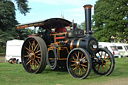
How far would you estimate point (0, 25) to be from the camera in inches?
1043

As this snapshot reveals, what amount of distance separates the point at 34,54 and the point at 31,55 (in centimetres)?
17

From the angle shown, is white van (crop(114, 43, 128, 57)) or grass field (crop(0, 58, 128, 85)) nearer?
grass field (crop(0, 58, 128, 85))

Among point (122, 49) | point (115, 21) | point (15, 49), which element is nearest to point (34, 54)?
point (15, 49)

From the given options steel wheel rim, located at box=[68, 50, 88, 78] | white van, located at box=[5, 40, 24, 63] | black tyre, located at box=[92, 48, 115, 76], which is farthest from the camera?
white van, located at box=[5, 40, 24, 63]

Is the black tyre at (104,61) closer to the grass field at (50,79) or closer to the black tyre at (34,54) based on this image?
the grass field at (50,79)

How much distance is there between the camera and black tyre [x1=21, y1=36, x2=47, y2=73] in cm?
816

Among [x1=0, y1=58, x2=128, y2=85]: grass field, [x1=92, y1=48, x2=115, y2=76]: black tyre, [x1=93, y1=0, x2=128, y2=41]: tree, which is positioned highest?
[x1=93, y1=0, x2=128, y2=41]: tree

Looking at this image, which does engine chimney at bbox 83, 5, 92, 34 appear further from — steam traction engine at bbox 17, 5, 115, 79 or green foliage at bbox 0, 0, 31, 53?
green foliage at bbox 0, 0, 31, 53

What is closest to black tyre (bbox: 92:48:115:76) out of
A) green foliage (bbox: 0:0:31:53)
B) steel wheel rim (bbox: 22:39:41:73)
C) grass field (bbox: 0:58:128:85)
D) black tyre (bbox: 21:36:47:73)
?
grass field (bbox: 0:58:128:85)

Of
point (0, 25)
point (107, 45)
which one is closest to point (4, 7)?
point (0, 25)

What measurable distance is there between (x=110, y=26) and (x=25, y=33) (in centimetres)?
1404

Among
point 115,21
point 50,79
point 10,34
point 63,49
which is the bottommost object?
point 50,79

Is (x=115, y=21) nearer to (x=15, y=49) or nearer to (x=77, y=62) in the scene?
(x=15, y=49)

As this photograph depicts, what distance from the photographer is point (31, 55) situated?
8.65m
